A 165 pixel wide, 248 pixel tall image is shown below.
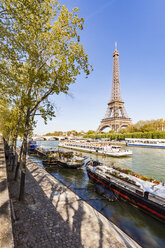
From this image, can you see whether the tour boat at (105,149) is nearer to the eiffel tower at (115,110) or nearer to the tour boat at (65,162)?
the tour boat at (65,162)

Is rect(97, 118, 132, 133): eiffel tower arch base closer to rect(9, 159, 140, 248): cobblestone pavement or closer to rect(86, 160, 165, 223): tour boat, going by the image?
rect(86, 160, 165, 223): tour boat

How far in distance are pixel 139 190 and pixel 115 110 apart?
9841cm

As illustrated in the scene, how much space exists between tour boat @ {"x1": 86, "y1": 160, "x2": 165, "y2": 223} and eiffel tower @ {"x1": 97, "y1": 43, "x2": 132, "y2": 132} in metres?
91.5

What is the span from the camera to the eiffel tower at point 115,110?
4119 inches

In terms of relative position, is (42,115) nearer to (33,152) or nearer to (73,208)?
(73,208)

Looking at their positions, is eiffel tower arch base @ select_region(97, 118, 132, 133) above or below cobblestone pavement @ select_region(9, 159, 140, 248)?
above

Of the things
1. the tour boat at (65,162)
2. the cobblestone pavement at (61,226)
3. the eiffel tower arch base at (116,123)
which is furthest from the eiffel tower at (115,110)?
the cobblestone pavement at (61,226)

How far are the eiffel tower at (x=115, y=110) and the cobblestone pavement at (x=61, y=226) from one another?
9787cm

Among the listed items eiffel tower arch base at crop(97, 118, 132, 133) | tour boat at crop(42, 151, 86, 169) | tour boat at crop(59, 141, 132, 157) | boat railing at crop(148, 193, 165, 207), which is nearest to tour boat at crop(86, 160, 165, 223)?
boat railing at crop(148, 193, 165, 207)

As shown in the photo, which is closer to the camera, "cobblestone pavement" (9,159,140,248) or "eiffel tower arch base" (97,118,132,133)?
"cobblestone pavement" (9,159,140,248)

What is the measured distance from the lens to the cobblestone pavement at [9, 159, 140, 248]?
5.65 meters

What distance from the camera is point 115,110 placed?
105312 millimetres

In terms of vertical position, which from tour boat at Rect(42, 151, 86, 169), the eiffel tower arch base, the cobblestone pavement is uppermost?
the eiffel tower arch base

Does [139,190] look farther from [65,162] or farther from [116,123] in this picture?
[116,123]
